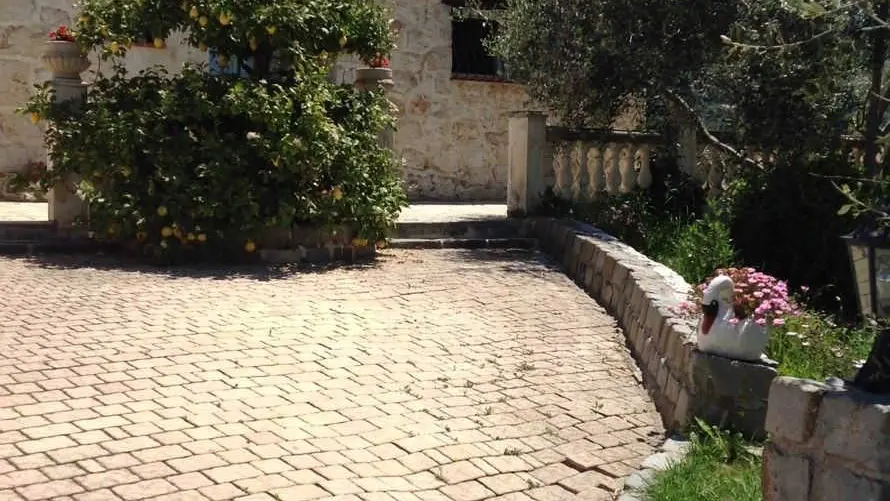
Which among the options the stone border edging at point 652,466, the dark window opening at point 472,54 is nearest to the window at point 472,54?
the dark window opening at point 472,54

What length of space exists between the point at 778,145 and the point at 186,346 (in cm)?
590

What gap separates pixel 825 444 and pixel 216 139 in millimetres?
5816

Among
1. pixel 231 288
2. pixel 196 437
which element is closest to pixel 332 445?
pixel 196 437

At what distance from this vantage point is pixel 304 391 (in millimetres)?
4828

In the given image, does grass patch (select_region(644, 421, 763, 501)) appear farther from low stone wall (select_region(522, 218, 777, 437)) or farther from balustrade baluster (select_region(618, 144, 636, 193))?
balustrade baluster (select_region(618, 144, 636, 193))

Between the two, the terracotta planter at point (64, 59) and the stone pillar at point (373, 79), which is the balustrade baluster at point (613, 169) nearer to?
the stone pillar at point (373, 79)

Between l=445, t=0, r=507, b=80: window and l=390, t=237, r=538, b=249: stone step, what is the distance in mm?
4380

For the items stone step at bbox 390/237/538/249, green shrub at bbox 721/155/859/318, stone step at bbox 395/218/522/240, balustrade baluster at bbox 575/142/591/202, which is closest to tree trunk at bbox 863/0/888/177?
green shrub at bbox 721/155/859/318

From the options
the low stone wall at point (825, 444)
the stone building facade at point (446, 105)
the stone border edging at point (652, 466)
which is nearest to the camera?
the low stone wall at point (825, 444)

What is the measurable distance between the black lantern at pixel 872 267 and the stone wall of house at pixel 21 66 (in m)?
9.16

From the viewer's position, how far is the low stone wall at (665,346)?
4.34 meters

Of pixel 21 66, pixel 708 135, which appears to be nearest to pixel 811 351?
pixel 708 135

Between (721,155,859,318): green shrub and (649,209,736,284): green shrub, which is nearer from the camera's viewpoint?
(649,209,736,284): green shrub

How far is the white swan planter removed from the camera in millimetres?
4363
